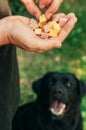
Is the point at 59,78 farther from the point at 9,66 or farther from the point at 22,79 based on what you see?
the point at 9,66

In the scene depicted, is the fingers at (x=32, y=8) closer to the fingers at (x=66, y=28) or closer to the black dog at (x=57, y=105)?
the fingers at (x=66, y=28)

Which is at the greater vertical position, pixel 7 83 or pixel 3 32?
pixel 3 32

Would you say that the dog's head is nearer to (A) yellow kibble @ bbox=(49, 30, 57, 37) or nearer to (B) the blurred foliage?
(B) the blurred foliage

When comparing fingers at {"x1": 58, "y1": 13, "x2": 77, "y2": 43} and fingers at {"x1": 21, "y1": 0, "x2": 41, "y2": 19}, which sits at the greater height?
fingers at {"x1": 21, "y1": 0, "x2": 41, "y2": 19}

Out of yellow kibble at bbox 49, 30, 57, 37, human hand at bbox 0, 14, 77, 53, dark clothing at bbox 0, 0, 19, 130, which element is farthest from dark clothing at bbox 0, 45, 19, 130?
yellow kibble at bbox 49, 30, 57, 37

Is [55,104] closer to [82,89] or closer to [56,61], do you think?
[82,89]

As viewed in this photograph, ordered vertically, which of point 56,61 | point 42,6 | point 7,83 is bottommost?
point 56,61

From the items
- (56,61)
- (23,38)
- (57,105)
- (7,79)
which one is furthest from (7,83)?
(56,61)
